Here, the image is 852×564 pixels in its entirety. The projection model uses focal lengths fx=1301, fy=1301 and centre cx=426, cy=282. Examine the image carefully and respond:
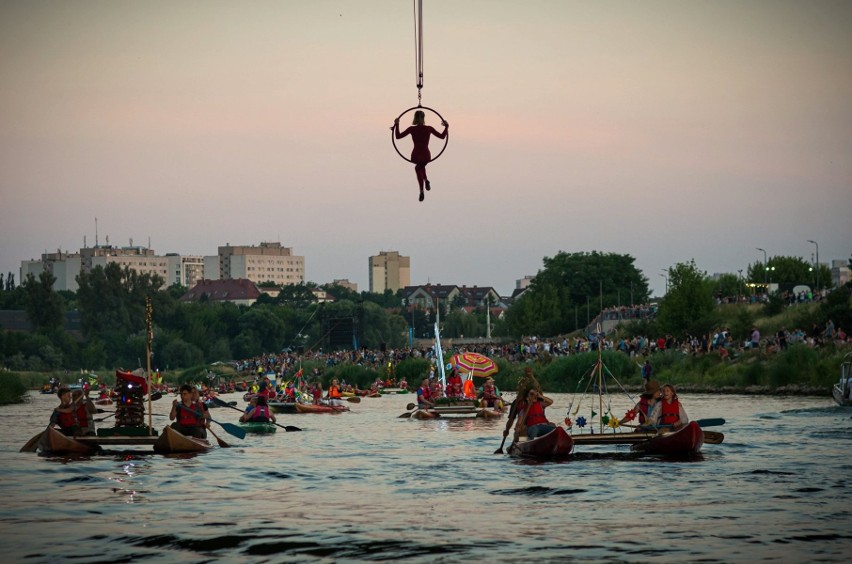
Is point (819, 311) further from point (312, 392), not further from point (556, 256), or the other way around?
point (556, 256)

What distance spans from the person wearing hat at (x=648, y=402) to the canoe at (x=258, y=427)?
18.4 meters

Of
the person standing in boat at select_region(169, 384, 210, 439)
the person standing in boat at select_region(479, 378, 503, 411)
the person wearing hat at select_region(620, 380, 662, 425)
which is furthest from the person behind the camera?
the person standing in boat at select_region(479, 378, 503, 411)

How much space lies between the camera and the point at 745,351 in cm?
7794

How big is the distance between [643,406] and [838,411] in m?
20.3

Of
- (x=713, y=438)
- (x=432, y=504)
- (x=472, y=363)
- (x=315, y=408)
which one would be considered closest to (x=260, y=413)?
(x=472, y=363)

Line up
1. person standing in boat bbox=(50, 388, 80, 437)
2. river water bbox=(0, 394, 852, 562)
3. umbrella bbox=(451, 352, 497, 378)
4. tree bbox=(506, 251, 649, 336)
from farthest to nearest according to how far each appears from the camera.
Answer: tree bbox=(506, 251, 649, 336), umbrella bbox=(451, 352, 497, 378), person standing in boat bbox=(50, 388, 80, 437), river water bbox=(0, 394, 852, 562)

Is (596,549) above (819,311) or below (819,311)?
below

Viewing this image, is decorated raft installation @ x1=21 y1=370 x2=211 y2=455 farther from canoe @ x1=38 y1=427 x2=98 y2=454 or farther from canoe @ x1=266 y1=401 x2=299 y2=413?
canoe @ x1=266 y1=401 x2=299 y2=413

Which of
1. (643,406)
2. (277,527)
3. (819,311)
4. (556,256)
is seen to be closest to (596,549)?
(277,527)

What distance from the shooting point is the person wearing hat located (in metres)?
36.0

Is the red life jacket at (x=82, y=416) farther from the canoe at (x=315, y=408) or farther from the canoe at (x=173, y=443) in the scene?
the canoe at (x=315, y=408)

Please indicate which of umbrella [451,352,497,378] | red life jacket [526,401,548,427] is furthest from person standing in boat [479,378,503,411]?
red life jacket [526,401,548,427]

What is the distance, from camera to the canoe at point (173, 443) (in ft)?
121

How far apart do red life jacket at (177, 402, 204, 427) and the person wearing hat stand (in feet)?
40.6
